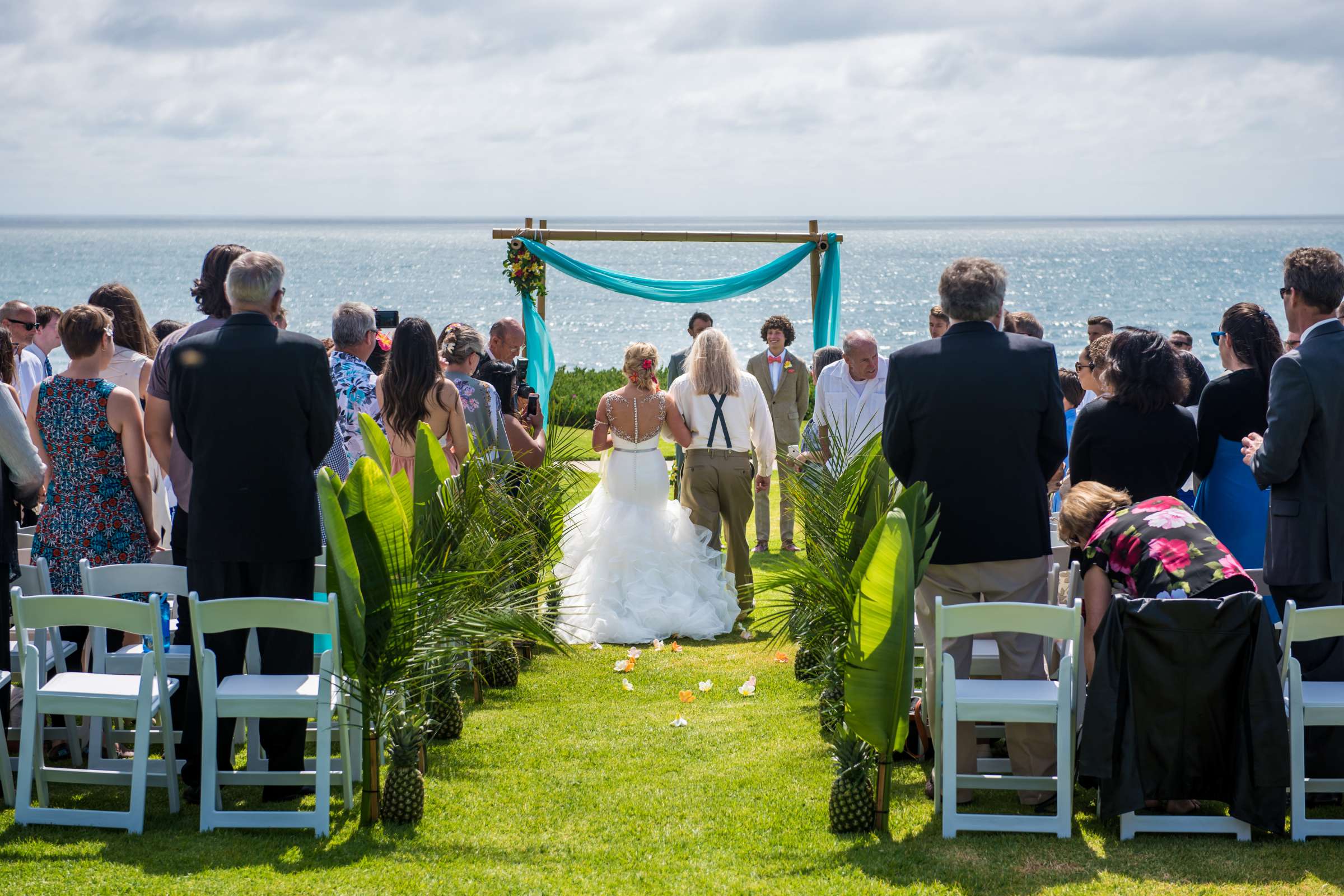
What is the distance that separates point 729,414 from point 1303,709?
4.64 metres

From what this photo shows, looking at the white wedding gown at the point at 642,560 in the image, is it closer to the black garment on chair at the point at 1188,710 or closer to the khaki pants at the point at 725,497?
the khaki pants at the point at 725,497

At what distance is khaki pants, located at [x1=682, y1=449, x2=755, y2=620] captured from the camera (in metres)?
8.58

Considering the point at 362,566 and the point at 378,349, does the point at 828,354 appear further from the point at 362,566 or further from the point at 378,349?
the point at 362,566

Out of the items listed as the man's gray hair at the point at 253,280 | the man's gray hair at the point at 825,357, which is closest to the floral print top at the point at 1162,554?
the man's gray hair at the point at 253,280

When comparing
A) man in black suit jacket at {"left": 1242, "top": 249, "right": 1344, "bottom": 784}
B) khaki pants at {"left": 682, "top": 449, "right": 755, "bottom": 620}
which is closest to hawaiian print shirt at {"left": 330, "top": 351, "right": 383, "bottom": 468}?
khaki pants at {"left": 682, "top": 449, "right": 755, "bottom": 620}

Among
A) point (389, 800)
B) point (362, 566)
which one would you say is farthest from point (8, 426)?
point (389, 800)

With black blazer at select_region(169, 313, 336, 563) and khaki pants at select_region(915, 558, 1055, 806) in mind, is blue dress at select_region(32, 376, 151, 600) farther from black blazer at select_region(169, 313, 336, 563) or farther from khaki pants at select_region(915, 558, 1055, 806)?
khaki pants at select_region(915, 558, 1055, 806)

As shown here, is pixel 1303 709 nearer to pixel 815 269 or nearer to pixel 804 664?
pixel 804 664

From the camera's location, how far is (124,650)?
5.42 m

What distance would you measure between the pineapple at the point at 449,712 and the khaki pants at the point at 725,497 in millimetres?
2916

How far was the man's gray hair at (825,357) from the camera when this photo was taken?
10203 millimetres

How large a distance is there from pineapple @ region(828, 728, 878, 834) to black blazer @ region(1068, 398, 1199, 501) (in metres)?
1.71

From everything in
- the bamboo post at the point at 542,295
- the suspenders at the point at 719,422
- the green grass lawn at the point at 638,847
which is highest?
the bamboo post at the point at 542,295

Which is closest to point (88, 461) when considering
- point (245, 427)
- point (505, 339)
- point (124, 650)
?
point (124, 650)
